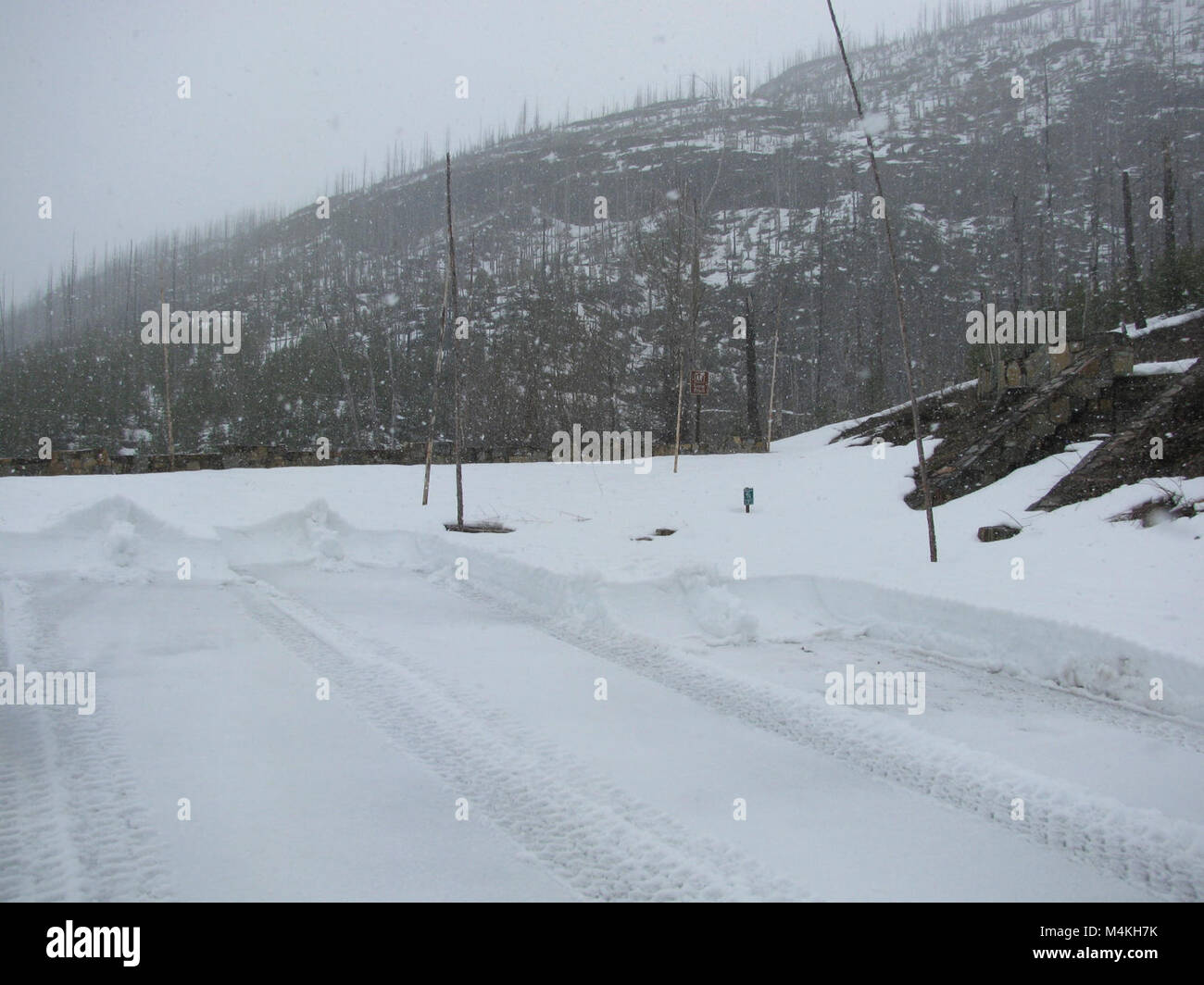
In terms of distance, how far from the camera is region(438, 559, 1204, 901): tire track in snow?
363 centimetres

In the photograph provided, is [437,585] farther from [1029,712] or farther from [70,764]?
[1029,712]

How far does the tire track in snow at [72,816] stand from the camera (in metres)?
3.25

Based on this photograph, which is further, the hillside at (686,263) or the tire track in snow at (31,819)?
the hillside at (686,263)

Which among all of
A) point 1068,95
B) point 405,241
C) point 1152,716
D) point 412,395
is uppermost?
point 1068,95

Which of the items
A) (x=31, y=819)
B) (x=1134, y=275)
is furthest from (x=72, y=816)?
(x=1134, y=275)

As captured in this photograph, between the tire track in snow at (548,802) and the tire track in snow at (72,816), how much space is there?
148 cm

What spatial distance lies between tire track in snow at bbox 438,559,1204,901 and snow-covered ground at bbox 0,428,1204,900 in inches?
0.8

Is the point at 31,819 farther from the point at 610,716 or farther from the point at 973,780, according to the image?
the point at 973,780

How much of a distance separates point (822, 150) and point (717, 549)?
489ft

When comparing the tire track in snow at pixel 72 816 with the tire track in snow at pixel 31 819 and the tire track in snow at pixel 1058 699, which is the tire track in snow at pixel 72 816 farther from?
the tire track in snow at pixel 1058 699

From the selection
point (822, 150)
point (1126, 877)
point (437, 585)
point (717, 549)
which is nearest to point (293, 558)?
point (437, 585)

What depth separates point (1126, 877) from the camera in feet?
11.4

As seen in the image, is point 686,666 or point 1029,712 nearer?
point 1029,712

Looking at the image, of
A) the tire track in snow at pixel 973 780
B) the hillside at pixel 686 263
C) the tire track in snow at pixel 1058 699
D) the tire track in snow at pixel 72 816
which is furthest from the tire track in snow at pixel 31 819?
the hillside at pixel 686 263
